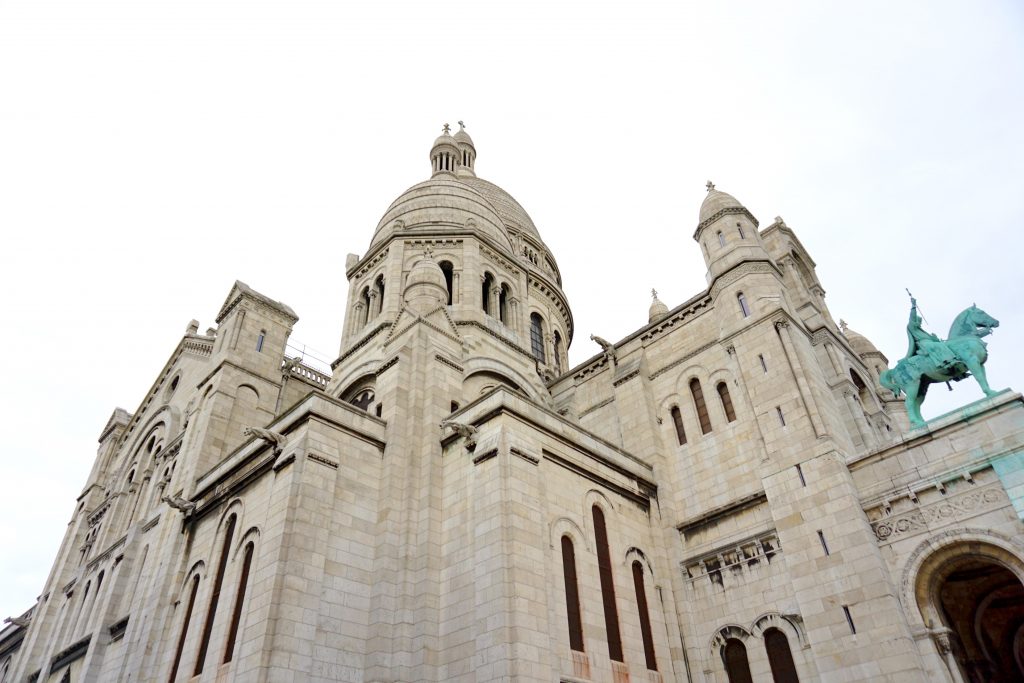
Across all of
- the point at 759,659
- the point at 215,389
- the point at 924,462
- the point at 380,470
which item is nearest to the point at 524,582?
the point at 380,470

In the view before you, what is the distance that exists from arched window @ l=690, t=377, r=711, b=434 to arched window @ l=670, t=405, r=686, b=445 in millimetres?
680

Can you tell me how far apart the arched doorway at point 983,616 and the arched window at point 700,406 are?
8.19 metres

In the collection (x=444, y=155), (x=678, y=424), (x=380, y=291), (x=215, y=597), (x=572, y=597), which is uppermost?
(x=444, y=155)

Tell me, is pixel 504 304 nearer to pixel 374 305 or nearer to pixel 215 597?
pixel 374 305

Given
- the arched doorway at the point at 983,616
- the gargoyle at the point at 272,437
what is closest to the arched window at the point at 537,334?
the gargoyle at the point at 272,437

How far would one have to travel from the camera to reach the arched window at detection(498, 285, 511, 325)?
33219mm

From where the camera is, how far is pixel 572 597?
1802cm

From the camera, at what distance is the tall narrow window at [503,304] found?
Result: 33156 millimetres

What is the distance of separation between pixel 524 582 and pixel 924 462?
1115cm

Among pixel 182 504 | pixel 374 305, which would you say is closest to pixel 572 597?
pixel 182 504

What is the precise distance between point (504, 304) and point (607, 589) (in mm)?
17281

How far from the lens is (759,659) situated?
18.8 m

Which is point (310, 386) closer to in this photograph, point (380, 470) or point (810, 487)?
point (380, 470)

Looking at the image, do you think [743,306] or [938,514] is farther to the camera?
[743,306]
